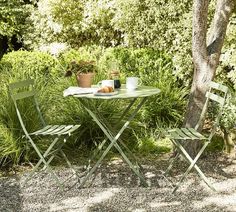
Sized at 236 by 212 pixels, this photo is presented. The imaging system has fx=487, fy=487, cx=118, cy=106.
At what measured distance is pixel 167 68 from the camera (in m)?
8.55

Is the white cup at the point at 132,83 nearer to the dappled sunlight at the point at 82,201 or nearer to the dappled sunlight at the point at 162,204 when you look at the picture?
the dappled sunlight at the point at 82,201

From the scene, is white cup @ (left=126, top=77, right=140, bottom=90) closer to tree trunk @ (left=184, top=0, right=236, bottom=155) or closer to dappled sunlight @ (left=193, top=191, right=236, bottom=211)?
tree trunk @ (left=184, top=0, right=236, bottom=155)

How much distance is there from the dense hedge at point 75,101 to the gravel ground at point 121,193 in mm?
561

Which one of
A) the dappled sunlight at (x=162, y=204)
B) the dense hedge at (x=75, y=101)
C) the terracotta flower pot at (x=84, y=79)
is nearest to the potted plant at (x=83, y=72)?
the terracotta flower pot at (x=84, y=79)

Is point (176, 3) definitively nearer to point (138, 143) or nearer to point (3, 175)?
point (138, 143)

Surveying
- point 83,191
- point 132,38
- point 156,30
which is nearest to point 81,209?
point 83,191

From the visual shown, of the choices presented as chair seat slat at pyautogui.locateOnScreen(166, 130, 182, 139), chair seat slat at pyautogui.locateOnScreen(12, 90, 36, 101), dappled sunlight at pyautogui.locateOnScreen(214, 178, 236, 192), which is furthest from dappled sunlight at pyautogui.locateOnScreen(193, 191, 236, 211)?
chair seat slat at pyautogui.locateOnScreen(12, 90, 36, 101)

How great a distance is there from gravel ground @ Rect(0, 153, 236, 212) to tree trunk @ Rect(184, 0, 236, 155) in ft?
2.33

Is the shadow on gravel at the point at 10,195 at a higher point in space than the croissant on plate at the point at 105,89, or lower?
lower

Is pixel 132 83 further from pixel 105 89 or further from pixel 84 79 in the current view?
pixel 84 79

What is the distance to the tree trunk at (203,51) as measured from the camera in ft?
18.7

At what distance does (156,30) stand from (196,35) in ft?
11.9

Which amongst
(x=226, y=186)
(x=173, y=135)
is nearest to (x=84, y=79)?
(x=173, y=135)

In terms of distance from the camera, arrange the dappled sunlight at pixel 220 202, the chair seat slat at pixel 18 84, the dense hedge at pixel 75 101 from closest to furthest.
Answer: the dappled sunlight at pixel 220 202 → the chair seat slat at pixel 18 84 → the dense hedge at pixel 75 101
